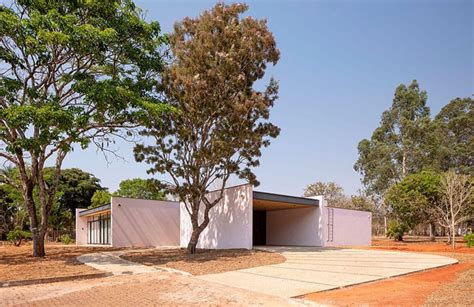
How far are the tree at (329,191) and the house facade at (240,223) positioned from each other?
74.1 feet

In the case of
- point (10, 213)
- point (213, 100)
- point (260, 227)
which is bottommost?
point (260, 227)

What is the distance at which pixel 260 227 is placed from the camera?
1183 inches

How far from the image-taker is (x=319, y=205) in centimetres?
2436

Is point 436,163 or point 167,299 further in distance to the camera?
point 436,163

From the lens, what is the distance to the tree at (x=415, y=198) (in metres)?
31.1

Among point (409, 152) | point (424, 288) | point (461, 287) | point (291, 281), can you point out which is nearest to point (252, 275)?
point (291, 281)

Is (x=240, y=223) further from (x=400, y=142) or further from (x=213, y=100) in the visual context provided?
(x=400, y=142)

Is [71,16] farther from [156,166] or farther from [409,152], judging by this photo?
[409,152]

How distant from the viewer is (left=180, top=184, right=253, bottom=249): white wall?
67.1 feet

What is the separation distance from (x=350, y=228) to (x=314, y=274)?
1605 centimetres

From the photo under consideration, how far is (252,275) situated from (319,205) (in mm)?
13070

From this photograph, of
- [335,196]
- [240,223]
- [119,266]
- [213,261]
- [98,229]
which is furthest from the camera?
[335,196]

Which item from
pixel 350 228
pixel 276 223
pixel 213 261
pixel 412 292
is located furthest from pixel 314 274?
pixel 276 223

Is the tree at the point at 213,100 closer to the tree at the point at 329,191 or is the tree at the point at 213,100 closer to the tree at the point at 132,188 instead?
the tree at the point at 132,188
